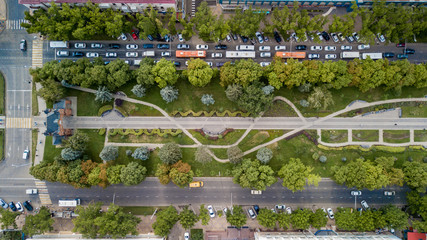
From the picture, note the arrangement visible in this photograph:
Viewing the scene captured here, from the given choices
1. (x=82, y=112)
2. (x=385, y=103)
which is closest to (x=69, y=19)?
(x=82, y=112)

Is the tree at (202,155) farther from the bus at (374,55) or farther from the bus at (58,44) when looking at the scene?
the bus at (374,55)

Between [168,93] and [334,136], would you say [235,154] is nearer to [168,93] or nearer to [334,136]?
[168,93]

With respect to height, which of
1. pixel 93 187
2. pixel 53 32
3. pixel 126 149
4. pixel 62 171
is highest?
pixel 53 32

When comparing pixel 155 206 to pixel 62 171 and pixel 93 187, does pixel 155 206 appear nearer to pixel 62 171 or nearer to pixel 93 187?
pixel 93 187

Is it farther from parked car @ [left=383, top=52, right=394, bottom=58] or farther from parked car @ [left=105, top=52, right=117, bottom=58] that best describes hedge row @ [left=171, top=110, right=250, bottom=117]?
parked car @ [left=383, top=52, right=394, bottom=58]

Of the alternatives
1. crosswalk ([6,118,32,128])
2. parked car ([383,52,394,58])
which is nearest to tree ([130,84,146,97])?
crosswalk ([6,118,32,128])

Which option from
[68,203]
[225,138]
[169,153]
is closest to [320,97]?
[225,138]
